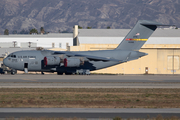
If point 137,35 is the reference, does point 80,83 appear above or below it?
below

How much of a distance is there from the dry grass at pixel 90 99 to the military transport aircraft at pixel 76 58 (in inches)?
645

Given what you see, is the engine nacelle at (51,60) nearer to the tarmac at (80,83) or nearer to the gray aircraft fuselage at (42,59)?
the gray aircraft fuselage at (42,59)

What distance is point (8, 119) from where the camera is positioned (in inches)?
571

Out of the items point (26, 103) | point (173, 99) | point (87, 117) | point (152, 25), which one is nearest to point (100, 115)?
point (87, 117)

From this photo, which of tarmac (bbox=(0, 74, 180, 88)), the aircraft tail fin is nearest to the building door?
the aircraft tail fin

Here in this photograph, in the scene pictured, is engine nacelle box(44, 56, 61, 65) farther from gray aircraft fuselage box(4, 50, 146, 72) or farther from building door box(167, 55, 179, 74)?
building door box(167, 55, 179, 74)

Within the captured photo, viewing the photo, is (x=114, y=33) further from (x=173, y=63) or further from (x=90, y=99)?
(x=90, y=99)

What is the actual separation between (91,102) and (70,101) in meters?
1.46

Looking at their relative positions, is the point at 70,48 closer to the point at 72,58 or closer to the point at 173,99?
the point at 72,58

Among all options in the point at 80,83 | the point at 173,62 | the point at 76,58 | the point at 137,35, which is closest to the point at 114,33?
the point at 173,62

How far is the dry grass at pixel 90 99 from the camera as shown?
63.5 feet

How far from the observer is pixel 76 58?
42969mm

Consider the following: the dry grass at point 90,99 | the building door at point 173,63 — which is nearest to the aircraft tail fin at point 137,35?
the building door at point 173,63

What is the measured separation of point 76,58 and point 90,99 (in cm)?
2184
